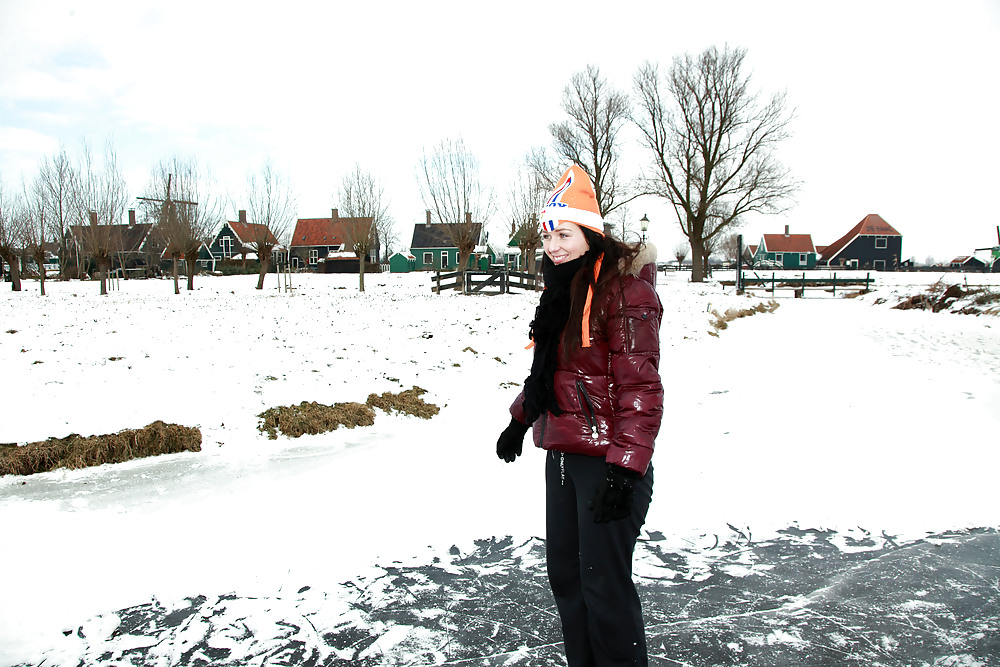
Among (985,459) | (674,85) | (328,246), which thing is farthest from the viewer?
(328,246)

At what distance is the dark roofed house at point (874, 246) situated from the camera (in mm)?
59906

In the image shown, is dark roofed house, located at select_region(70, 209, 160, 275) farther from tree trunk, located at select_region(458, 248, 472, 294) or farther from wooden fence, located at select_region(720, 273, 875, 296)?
wooden fence, located at select_region(720, 273, 875, 296)

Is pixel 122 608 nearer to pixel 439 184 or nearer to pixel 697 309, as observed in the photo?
pixel 697 309

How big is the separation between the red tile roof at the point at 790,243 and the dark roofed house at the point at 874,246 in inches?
530

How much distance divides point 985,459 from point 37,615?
703 centimetres

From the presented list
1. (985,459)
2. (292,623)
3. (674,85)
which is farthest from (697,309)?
(674,85)

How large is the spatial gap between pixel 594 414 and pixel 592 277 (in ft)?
1.72

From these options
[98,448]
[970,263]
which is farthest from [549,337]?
[970,263]

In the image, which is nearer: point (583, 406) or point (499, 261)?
point (583, 406)

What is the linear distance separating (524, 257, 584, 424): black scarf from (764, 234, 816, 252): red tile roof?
8294 cm

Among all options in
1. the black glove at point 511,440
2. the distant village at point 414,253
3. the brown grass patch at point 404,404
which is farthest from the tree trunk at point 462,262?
the distant village at point 414,253

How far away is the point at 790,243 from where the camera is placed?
76.0 m

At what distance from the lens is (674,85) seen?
119 ft

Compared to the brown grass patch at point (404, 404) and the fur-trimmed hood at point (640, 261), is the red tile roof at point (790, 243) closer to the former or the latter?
the brown grass patch at point (404, 404)
